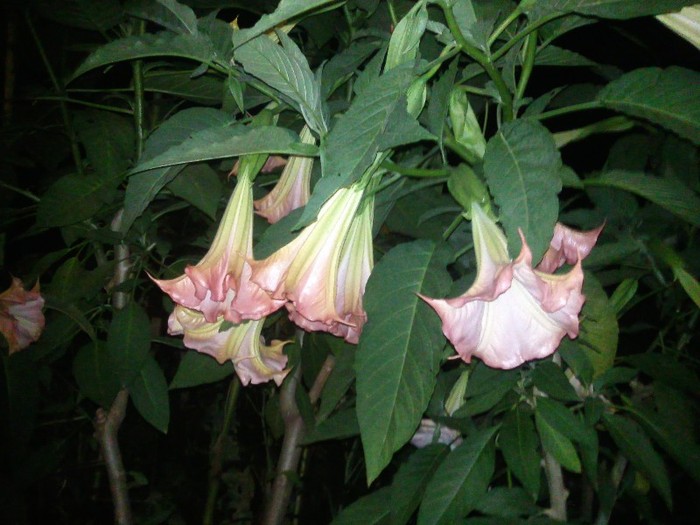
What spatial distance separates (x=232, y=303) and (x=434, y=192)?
16.6 inches

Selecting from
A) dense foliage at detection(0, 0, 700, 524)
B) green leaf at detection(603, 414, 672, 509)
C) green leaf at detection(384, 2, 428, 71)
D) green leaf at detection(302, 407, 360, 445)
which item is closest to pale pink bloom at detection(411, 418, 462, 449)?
dense foliage at detection(0, 0, 700, 524)

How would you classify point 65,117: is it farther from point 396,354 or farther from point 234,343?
point 396,354

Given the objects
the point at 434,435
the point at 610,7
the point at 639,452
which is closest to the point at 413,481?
the point at 434,435

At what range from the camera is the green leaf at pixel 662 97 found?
51cm

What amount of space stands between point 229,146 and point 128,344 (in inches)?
21.2

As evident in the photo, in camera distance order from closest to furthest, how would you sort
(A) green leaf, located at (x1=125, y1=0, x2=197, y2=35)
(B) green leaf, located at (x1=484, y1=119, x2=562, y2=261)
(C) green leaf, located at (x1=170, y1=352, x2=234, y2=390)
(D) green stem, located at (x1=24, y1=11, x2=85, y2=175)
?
(B) green leaf, located at (x1=484, y1=119, x2=562, y2=261)
(A) green leaf, located at (x1=125, y1=0, x2=197, y2=35)
(C) green leaf, located at (x1=170, y1=352, x2=234, y2=390)
(D) green stem, located at (x1=24, y1=11, x2=85, y2=175)

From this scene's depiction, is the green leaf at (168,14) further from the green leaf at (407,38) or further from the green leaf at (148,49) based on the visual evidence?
the green leaf at (407,38)

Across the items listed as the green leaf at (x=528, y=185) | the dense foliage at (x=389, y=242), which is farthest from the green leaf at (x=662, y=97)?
the green leaf at (x=528, y=185)

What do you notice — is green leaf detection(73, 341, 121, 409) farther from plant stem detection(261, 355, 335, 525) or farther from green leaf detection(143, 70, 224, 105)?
green leaf detection(143, 70, 224, 105)

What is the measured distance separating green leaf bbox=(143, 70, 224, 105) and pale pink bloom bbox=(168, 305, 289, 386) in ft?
1.14

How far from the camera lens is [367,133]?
458mm

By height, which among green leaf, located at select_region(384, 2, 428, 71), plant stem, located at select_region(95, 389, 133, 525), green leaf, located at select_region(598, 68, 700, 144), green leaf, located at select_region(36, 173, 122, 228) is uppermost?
green leaf, located at select_region(384, 2, 428, 71)

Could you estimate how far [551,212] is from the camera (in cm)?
44

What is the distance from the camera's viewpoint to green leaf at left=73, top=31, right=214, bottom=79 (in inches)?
24.6
